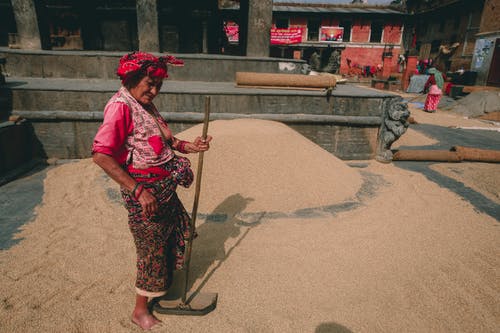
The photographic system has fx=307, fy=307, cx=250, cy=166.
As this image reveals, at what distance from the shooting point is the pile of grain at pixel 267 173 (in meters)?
3.46

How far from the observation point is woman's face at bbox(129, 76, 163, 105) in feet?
5.35

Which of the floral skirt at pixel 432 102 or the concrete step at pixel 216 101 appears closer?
the concrete step at pixel 216 101

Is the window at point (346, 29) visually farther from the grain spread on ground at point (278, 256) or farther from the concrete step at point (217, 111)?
the grain spread on ground at point (278, 256)

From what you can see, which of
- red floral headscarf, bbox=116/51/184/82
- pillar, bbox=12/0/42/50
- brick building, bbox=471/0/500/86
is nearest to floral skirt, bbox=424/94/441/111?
brick building, bbox=471/0/500/86

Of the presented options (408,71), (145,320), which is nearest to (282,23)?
(408,71)

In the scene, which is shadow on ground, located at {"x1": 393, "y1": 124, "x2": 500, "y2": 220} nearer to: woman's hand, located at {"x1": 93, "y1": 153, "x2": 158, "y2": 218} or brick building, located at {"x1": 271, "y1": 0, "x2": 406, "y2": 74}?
woman's hand, located at {"x1": 93, "y1": 153, "x2": 158, "y2": 218}

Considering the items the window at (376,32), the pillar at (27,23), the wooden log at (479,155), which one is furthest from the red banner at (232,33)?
the wooden log at (479,155)

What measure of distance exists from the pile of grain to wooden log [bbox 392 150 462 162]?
68.9 inches

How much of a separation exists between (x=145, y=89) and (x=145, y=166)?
42cm

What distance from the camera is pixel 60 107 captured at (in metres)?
4.75

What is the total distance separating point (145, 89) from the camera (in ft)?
5.40

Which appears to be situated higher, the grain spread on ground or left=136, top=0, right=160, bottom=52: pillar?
left=136, top=0, right=160, bottom=52: pillar

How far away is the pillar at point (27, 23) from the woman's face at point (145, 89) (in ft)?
24.5

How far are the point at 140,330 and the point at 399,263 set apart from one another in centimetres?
201
